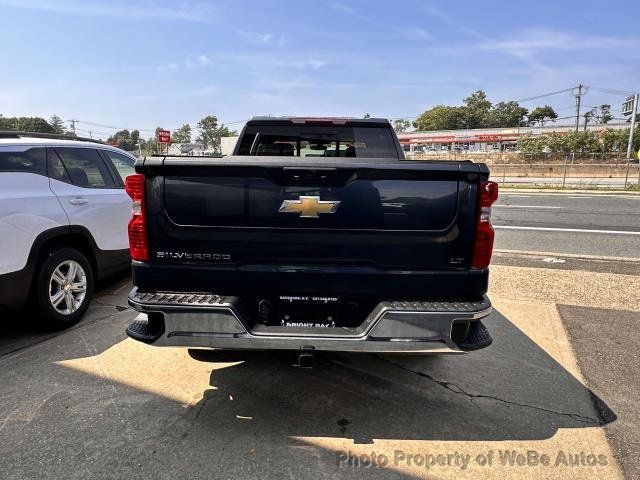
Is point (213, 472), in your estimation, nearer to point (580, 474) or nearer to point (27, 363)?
point (580, 474)

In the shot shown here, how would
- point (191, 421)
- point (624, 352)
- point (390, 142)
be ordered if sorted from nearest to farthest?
1. point (191, 421)
2. point (624, 352)
3. point (390, 142)

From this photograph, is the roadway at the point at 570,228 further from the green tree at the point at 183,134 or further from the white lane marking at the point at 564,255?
the green tree at the point at 183,134

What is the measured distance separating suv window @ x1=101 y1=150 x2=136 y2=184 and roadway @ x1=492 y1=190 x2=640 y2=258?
6601 mm

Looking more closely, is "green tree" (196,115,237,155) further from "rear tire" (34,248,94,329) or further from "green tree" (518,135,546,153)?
"rear tire" (34,248,94,329)

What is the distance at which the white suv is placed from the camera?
3857 millimetres

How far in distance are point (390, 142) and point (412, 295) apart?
2.16 metres

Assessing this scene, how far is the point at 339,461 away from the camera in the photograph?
2.57 meters

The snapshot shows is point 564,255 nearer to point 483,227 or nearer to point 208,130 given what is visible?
point 483,227

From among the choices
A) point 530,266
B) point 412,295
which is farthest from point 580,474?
point 530,266

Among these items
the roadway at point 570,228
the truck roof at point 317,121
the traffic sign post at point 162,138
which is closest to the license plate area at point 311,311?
the truck roof at point 317,121

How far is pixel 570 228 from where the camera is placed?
11453 millimetres

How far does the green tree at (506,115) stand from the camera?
333 ft

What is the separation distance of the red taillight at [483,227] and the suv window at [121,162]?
4491 mm

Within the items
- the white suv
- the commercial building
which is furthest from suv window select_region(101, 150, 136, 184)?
the commercial building
